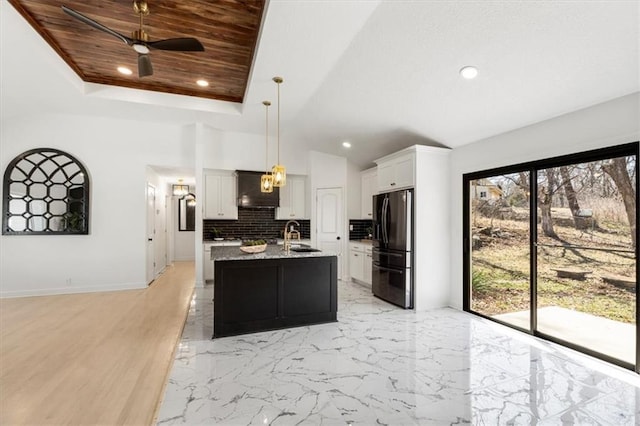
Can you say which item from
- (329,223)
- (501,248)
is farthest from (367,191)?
(501,248)

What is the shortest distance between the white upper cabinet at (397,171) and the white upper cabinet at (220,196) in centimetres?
298

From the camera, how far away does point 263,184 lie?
3584 millimetres

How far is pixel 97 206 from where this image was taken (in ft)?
17.0

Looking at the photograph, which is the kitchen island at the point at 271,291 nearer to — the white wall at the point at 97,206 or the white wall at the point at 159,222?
the white wall at the point at 97,206

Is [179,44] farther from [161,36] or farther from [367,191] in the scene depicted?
→ [367,191]

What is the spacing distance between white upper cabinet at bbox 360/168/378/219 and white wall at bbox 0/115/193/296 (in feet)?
11.7

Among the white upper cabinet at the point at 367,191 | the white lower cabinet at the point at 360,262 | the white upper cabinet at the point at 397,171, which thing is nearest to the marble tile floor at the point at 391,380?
the white lower cabinet at the point at 360,262

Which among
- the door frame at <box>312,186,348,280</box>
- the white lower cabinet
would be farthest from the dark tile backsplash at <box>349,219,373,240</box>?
the white lower cabinet

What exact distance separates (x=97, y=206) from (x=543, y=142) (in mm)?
6721

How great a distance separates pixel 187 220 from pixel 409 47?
8.45 metres

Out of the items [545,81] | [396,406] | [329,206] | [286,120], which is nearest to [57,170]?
[286,120]

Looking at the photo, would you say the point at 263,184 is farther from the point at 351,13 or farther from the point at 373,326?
the point at 373,326

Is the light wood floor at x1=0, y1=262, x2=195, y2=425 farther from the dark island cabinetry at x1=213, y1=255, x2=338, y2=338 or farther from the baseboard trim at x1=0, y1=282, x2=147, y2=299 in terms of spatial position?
the dark island cabinetry at x1=213, y1=255, x2=338, y2=338

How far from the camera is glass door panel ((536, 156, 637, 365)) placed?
104 inches
